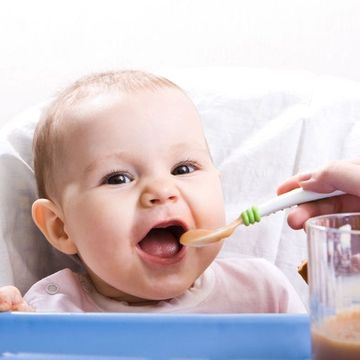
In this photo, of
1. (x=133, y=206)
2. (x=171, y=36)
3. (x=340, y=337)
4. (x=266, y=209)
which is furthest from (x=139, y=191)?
(x=171, y=36)

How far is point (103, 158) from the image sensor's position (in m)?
→ 0.92

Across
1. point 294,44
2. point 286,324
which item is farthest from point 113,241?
point 294,44

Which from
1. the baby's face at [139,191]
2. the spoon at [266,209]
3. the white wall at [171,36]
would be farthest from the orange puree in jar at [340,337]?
the white wall at [171,36]

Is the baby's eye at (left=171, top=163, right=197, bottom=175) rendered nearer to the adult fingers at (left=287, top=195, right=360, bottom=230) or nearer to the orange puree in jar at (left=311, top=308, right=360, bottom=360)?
the adult fingers at (left=287, top=195, right=360, bottom=230)

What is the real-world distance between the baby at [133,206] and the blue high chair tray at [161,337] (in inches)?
A: 6.5

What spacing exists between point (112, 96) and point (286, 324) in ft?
1.53

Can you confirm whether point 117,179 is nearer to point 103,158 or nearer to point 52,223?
point 103,158

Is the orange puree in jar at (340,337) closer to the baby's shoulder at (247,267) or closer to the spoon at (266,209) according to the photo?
the spoon at (266,209)

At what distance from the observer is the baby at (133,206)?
88 cm

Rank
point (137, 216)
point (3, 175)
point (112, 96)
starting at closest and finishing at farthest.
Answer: point (137, 216)
point (112, 96)
point (3, 175)

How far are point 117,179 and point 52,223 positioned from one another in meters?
0.16

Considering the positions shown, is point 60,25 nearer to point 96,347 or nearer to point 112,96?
point 112,96

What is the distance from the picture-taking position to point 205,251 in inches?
35.8

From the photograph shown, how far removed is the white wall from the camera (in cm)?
157
